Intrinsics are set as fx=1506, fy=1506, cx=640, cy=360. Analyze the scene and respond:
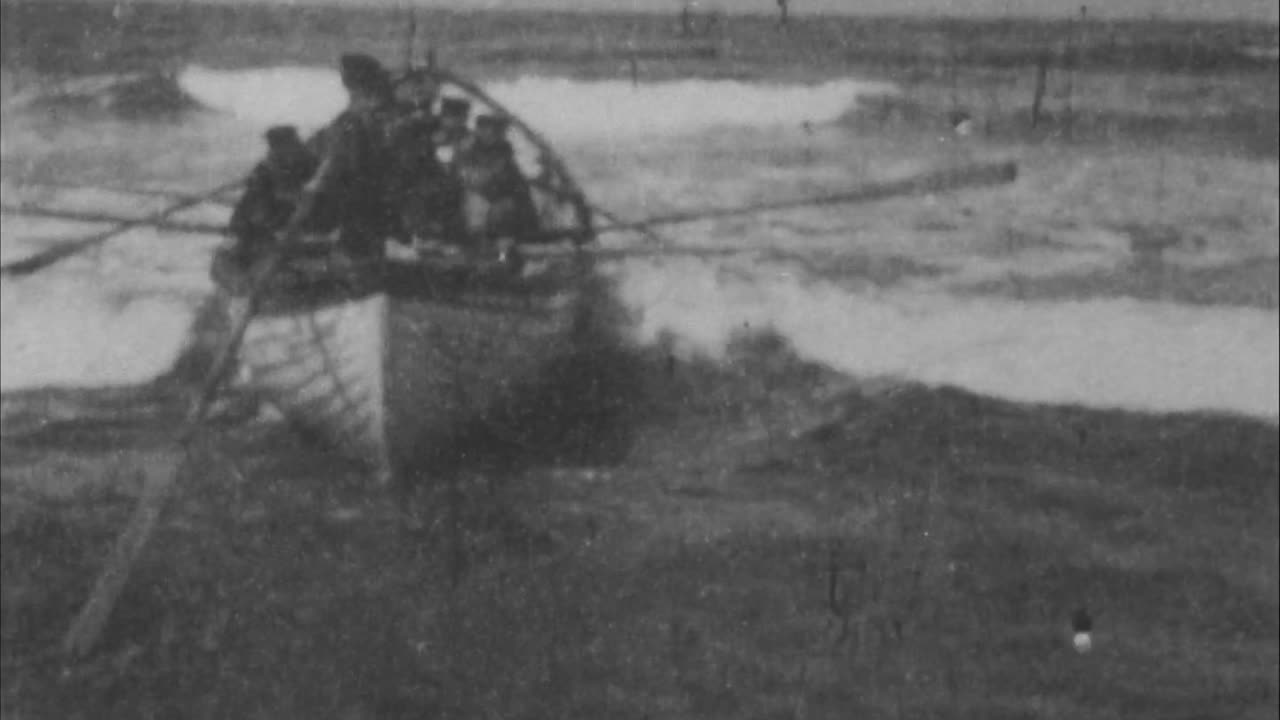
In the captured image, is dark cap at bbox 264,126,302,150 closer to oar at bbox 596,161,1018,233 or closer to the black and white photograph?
the black and white photograph

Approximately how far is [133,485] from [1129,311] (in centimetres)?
196

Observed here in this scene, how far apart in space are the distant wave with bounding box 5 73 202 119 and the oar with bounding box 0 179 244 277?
168 mm

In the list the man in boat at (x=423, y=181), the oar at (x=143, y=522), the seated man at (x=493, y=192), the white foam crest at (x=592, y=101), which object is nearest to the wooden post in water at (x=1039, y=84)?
the white foam crest at (x=592, y=101)

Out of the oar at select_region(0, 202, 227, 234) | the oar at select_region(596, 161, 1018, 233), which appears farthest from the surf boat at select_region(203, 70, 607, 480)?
the oar at select_region(596, 161, 1018, 233)

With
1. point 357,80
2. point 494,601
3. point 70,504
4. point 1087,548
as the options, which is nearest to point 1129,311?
point 1087,548

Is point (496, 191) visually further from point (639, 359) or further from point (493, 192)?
point (639, 359)

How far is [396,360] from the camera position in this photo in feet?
9.87

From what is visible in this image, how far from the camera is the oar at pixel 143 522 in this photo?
2.76 m

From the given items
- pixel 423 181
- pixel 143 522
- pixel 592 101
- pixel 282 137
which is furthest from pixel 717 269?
pixel 143 522

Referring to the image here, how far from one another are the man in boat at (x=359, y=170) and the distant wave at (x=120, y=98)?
29cm

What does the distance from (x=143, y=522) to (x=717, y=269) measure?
1.18m

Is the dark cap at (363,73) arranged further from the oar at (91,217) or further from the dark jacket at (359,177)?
the oar at (91,217)

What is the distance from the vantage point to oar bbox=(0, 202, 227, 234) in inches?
115

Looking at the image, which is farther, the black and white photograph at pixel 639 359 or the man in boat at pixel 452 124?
the man in boat at pixel 452 124
